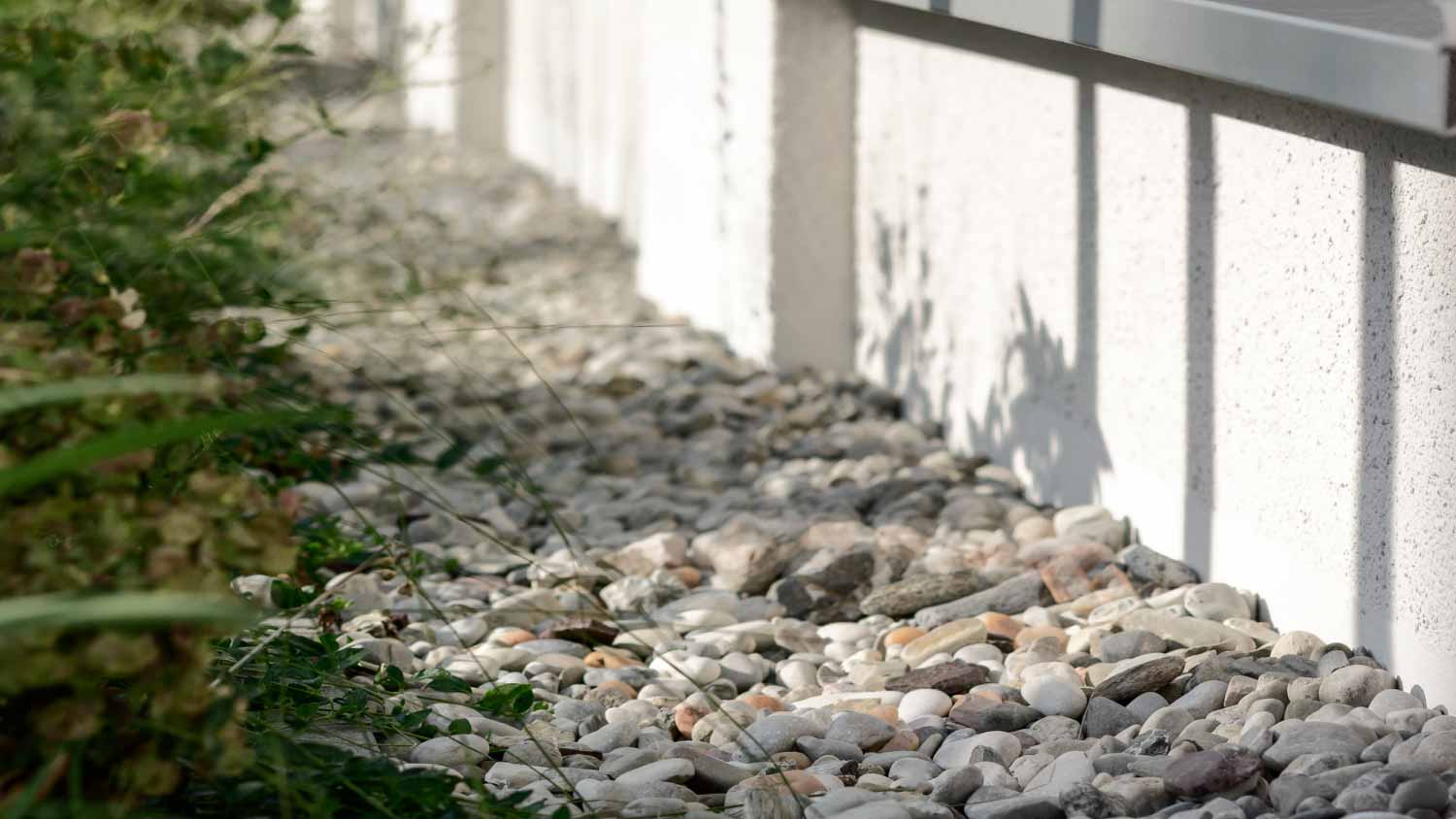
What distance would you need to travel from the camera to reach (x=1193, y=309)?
9.47 feet

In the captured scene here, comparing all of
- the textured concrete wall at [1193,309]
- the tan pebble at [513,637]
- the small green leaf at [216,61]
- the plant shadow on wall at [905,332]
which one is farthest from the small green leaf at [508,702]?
the plant shadow on wall at [905,332]

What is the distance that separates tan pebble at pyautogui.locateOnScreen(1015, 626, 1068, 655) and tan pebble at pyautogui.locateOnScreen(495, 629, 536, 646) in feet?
2.55

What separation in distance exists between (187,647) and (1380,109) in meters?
1.41

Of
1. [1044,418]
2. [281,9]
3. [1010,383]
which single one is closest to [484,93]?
[1010,383]

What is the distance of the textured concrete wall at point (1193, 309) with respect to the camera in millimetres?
2330

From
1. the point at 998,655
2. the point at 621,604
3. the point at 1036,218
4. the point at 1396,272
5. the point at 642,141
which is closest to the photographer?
the point at 1396,272

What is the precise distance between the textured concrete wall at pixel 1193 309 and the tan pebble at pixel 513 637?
1127mm

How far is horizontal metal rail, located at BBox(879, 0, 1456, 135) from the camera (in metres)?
1.88

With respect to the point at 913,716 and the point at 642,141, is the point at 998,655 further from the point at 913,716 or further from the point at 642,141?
the point at 642,141

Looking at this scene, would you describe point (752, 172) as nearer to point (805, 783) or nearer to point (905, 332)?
point (905, 332)

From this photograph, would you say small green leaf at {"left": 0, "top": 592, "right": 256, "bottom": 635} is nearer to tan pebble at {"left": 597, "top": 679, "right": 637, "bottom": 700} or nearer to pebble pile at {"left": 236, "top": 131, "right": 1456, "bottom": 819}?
pebble pile at {"left": 236, "top": 131, "right": 1456, "bottom": 819}

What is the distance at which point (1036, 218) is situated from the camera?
3463 mm

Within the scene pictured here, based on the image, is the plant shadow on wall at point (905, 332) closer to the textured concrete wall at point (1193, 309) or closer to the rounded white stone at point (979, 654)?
the textured concrete wall at point (1193, 309)

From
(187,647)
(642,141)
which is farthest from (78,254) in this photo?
(642,141)
